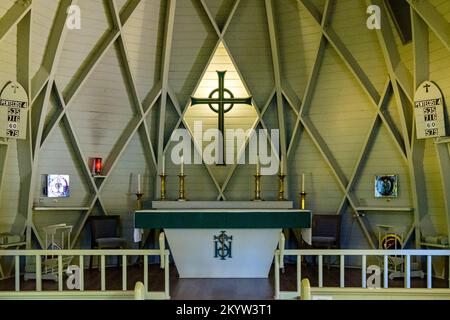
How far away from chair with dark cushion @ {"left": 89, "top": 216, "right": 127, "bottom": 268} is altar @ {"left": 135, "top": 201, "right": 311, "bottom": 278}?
1.49 meters

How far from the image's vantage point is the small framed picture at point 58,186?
793 cm

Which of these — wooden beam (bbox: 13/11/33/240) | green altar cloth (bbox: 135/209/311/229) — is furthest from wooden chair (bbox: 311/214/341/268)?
wooden beam (bbox: 13/11/33/240)

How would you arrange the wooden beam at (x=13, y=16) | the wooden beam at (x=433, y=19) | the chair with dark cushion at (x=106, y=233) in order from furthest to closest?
1. the chair with dark cushion at (x=106, y=233)
2. the wooden beam at (x=13, y=16)
3. the wooden beam at (x=433, y=19)

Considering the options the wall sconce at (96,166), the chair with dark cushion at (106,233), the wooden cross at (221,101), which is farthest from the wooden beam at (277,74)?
the wall sconce at (96,166)

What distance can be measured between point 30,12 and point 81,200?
358cm

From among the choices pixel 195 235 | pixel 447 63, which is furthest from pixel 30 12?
pixel 447 63

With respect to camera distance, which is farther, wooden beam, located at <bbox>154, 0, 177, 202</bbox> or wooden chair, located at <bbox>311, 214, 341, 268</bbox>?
wooden beam, located at <bbox>154, 0, 177, 202</bbox>

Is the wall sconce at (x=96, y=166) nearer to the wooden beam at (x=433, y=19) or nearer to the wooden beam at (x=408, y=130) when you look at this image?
the wooden beam at (x=408, y=130)

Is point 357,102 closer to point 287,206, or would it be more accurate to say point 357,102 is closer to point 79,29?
point 287,206

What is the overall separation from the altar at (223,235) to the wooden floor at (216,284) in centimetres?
19

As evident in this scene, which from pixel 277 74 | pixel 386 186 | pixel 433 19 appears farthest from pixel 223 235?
pixel 433 19

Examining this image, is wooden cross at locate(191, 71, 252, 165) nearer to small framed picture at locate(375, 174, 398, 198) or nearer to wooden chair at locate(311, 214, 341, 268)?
wooden chair at locate(311, 214, 341, 268)

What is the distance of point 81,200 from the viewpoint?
8438 mm

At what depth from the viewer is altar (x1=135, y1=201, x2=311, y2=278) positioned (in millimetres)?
6379
